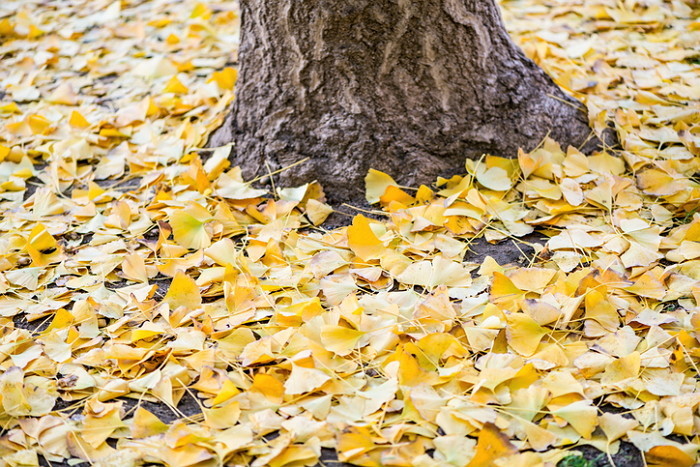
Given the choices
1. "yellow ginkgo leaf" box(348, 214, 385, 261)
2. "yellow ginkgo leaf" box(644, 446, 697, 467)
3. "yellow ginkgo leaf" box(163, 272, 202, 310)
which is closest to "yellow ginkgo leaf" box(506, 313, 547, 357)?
"yellow ginkgo leaf" box(644, 446, 697, 467)

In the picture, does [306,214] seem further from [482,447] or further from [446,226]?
[482,447]

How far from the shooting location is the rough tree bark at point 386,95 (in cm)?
180

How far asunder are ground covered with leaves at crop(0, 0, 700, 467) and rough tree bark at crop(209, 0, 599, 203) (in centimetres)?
7

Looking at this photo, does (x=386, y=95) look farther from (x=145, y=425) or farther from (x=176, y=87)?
(x=145, y=425)

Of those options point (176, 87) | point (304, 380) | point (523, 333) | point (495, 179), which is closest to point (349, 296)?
point (304, 380)

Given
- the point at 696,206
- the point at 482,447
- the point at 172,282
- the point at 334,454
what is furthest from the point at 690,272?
the point at 172,282

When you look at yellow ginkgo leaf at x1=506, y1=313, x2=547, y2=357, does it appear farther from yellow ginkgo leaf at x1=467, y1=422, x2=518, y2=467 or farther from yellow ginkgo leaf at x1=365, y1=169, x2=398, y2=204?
yellow ginkgo leaf at x1=365, y1=169, x2=398, y2=204

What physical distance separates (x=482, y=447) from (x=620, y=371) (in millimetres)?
343

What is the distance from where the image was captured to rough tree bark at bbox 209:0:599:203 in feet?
5.89

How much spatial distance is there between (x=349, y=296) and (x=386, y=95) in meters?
0.61

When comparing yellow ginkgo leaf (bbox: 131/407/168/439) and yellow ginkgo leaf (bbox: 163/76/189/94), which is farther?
yellow ginkgo leaf (bbox: 163/76/189/94)

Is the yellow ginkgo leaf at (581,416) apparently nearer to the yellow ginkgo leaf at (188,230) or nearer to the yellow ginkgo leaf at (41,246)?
the yellow ginkgo leaf at (188,230)

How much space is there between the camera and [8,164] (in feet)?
7.12

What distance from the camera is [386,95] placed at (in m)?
1.85
